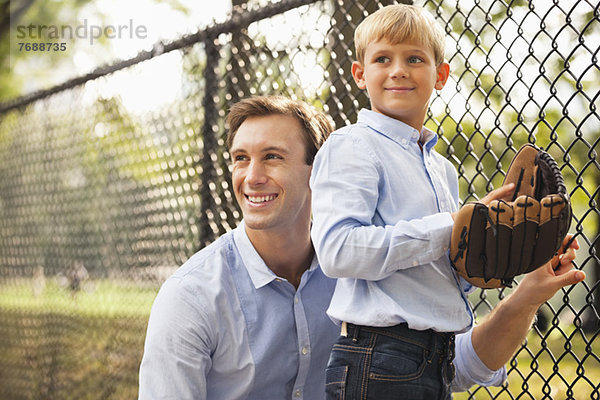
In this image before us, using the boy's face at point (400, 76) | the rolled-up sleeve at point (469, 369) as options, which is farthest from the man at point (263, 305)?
the boy's face at point (400, 76)

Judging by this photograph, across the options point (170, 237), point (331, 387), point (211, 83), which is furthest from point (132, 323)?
point (331, 387)

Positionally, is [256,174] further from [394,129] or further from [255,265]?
[394,129]

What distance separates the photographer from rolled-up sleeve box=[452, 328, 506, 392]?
7.66 feet

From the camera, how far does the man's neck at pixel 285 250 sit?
2.56 meters

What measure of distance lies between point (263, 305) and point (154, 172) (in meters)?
2.54

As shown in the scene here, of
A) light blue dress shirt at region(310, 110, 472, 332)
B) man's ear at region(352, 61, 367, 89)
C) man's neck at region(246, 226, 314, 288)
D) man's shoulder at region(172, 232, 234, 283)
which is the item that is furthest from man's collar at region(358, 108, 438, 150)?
man's shoulder at region(172, 232, 234, 283)

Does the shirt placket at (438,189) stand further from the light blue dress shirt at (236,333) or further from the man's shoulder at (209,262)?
the man's shoulder at (209,262)

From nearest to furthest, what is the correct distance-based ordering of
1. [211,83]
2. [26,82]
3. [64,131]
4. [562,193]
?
[562,193] → [211,83] → [64,131] → [26,82]

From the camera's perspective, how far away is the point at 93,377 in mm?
5574

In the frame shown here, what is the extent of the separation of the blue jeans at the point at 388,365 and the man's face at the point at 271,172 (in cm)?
65

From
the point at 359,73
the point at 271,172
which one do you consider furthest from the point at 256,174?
the point at 359,73

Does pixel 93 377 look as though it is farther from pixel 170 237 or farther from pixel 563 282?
pixel 563 282

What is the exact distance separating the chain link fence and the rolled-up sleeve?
0.15m

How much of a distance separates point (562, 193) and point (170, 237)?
10.1ft
